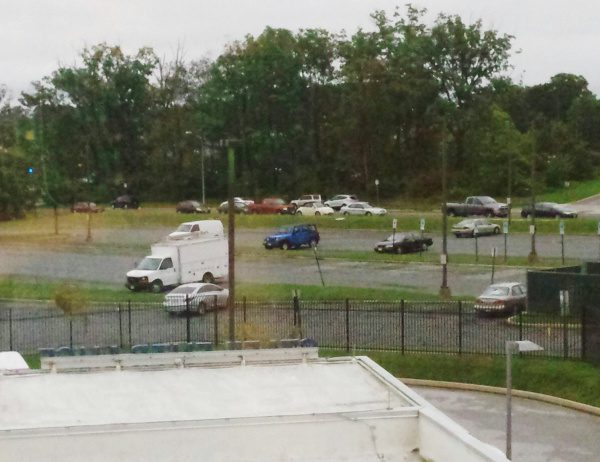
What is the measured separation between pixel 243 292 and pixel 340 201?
1729 cm

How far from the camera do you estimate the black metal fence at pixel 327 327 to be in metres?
20.5

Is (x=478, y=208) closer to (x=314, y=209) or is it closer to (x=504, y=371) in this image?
(x=314, y=209)

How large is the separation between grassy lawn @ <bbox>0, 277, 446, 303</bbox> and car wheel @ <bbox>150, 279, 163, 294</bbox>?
346mm

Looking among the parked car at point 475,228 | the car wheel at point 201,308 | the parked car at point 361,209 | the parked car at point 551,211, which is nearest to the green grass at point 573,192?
the parked car at point 551,211

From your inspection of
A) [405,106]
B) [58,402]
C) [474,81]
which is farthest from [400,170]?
[58,402]

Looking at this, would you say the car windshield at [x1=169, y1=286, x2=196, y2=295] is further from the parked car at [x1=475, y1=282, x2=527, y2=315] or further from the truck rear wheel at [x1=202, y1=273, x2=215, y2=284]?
the parked car at [x1=475, y1=282, x2=527, y2=315]

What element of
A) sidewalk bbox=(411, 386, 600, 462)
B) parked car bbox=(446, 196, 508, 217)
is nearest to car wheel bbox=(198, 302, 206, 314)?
sidewalk bbox=(411, 386, 600, 462)

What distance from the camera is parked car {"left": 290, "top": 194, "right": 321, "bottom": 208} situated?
4192 centimetres

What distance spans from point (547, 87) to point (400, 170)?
20819 millimetres

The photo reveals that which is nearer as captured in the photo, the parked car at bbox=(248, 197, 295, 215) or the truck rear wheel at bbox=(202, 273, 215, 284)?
the truck rear wheel at bbox=(202, 273, 215, 284)

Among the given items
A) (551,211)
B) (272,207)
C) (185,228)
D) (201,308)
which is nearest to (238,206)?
(272,207)

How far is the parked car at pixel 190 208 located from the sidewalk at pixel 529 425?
2035cm

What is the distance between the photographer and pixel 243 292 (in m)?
27.9

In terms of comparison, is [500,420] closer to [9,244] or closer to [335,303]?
[335,303]
